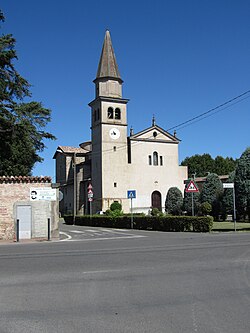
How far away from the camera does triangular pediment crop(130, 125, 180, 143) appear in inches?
2431

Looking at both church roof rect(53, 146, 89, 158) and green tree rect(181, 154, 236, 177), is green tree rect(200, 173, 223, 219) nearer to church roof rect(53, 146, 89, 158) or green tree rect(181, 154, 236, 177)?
church roof rect(53, 146, 89, 158)

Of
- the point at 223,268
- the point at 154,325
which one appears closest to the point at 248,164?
the point at 223,268

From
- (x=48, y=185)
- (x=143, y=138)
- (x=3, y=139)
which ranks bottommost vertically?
(x=48, y=185)

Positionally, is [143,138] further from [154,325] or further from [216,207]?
[154,325]

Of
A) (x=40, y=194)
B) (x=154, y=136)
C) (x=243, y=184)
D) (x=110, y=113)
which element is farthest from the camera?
(x=154, y=136)

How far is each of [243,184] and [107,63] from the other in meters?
38.1

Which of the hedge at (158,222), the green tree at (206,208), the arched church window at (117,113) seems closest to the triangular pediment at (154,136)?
the arched church window at (117,113)

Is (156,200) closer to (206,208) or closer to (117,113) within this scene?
(117,113)

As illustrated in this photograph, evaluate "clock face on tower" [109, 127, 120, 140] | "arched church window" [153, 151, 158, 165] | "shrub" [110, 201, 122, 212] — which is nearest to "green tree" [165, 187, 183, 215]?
"arched church window" [153, 151, 158, 165]

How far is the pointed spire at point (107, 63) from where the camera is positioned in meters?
58.8

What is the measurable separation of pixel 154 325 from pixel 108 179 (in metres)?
52.0

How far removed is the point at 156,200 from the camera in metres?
61.2

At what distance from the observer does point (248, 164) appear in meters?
27.5

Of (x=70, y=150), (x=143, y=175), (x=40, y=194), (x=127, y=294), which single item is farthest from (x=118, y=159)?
(x=127, y=294)
